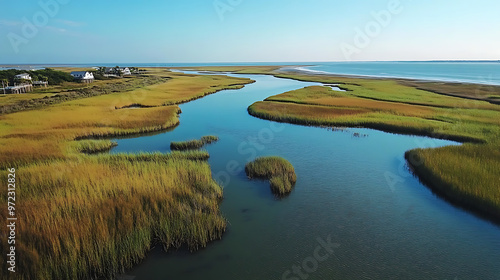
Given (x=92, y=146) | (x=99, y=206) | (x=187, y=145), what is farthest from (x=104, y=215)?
(x=92, y=146)

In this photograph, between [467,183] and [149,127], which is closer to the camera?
[467,183]

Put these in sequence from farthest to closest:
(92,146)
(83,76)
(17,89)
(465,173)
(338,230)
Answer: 1. (83,76)
2. (17,89)
3. (92,146)
4. (465,173)
5. (338,230)

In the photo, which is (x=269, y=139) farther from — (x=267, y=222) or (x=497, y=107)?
(x=497, y=107)

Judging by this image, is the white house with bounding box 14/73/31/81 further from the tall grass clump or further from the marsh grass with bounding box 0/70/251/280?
the tall grass clump

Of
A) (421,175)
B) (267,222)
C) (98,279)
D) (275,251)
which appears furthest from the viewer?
(421,175)

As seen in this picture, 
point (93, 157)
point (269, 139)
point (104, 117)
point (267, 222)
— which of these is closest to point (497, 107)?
point (269, 139)

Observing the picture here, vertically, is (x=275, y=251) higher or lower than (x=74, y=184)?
lower

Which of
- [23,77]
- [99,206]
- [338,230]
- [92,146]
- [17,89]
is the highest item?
[23,77]

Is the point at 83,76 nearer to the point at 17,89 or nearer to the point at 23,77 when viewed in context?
the point at 23,77
